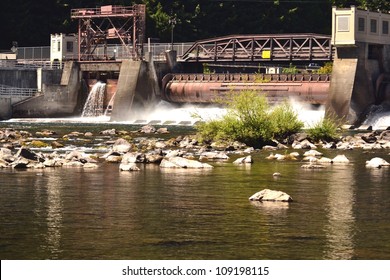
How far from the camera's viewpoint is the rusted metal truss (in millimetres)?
116250

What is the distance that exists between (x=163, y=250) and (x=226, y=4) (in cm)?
12586

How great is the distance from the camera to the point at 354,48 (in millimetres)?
102500

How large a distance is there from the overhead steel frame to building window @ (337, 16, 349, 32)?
2809 cm

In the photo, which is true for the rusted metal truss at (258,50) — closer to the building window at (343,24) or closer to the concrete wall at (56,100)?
the building window at (343,24)

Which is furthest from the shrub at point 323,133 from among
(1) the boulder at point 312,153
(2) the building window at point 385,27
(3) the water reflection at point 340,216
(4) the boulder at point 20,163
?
(2) the building window at point 385,27

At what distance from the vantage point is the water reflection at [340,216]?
31688mm

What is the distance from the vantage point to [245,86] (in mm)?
109250

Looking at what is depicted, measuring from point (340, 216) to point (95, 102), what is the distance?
86159 mm

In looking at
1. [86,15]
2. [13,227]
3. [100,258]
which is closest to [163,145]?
[13,227]

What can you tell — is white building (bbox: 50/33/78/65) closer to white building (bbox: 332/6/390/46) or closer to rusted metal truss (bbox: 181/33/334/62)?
rusted metal truss (bbox: 181/33/334/62)

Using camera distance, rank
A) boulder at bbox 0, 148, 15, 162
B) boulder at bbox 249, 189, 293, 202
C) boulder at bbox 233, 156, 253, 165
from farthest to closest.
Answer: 1. boulder at bbox 233, 156, 253, 165
2. boulder at bbox 0, 148, 15, 162
3. boulder at bbox 249, 189, 293, 202

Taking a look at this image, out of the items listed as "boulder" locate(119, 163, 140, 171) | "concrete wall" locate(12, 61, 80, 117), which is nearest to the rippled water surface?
"boulder" locate(119, 163, 140, 171)

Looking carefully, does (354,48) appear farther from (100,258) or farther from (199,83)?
(100,258)

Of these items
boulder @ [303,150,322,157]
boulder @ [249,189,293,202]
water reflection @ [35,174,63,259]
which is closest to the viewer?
water reflection @ [35,174,63,259]
